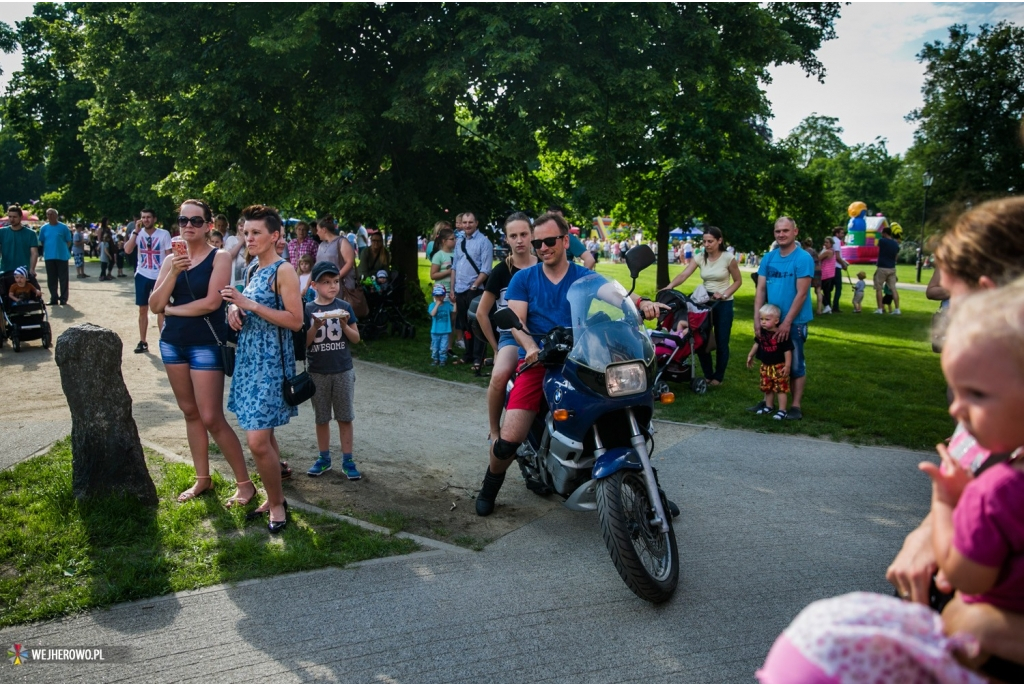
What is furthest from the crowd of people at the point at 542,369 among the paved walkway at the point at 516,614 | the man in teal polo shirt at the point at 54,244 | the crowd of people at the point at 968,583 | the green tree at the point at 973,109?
the green tree at the point at 973,109

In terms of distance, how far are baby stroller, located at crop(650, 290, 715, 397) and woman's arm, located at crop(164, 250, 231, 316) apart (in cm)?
553

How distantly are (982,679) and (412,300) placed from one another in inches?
602

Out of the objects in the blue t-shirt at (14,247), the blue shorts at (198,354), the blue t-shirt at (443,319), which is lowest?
the blue t-shirt at (443,319)

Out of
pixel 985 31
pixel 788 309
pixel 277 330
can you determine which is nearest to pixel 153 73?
pixel 277 330

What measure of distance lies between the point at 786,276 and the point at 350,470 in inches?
198

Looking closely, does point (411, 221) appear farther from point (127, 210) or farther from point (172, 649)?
point (127, 210)

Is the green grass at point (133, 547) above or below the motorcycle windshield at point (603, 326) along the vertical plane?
below

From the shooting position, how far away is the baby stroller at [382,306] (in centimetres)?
1402

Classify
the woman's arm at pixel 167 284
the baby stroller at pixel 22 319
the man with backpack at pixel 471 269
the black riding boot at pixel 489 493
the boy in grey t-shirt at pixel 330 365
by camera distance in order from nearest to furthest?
1. the woman's arm at pixel 167 284
2. the black riding boot at pixel 489 493
3. the boy in grey t-shirt at pixel 330 365
4. the man with backpack at pixel 471 269
5. the baby stroller at pixel 22 319

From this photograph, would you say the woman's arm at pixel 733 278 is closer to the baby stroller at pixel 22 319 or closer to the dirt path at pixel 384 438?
the dirt path at pixel 384 438

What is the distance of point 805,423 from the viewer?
8.30 m

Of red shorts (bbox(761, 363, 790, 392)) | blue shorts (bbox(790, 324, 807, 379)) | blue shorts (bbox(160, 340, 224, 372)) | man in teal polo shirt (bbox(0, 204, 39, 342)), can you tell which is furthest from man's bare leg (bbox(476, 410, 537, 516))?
man in teal polo shirt (bbox(0, 204, 39, 342))

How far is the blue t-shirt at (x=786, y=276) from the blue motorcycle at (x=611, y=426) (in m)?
4.15

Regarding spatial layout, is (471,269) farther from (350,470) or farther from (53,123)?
(53,123)
